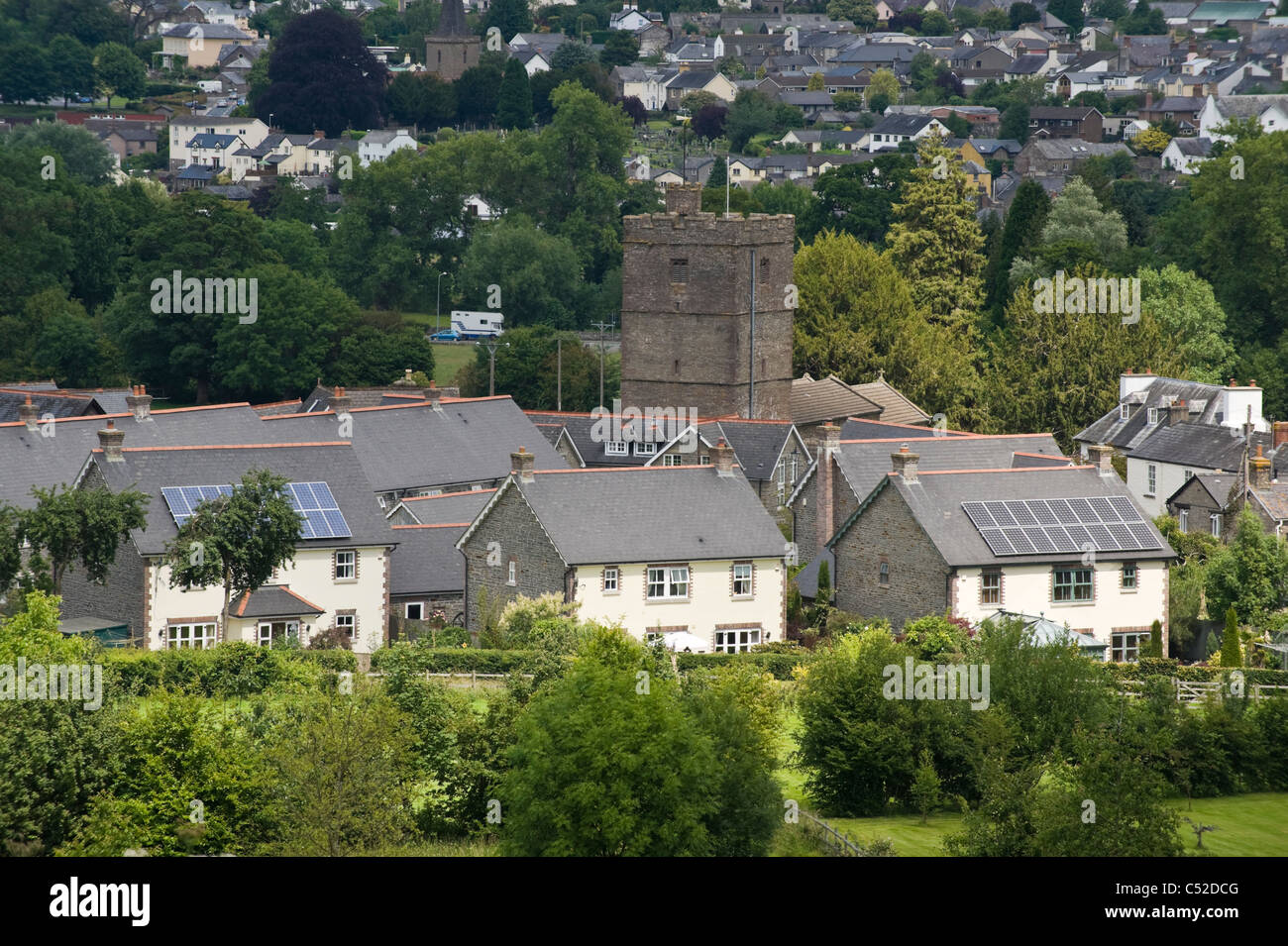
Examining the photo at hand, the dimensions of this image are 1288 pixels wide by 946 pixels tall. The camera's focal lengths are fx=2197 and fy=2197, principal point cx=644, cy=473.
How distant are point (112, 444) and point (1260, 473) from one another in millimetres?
34926

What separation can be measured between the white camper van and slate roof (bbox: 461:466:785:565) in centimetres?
7002

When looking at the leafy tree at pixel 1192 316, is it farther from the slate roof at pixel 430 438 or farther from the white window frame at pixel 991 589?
the white window frame at pixel 991 589

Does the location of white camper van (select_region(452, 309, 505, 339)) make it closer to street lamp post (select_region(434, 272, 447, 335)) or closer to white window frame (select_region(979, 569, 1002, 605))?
street lamp post (select_region(434, 272, 447, 335))

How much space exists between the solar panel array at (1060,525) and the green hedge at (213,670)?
61.3 ft

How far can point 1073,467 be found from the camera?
62.2 metres

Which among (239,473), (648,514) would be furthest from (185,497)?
(648,514)

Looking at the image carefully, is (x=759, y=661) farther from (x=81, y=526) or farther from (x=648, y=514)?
(x=81, y=526)

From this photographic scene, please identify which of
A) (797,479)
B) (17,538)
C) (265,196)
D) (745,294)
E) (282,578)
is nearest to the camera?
(17,538)

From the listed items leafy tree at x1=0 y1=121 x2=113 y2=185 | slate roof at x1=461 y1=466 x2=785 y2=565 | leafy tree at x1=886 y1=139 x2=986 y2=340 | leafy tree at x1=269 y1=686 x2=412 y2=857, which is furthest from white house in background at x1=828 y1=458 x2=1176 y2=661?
leafy tree at x1=0 y1=121 x2=113 y2=185

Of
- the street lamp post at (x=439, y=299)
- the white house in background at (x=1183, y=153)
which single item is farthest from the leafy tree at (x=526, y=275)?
the white house in background at (x=1183, y=153)

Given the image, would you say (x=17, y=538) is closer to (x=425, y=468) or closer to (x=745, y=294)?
(x=425, y=468)

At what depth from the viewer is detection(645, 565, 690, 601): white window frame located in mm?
57906

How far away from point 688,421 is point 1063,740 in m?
35.7
